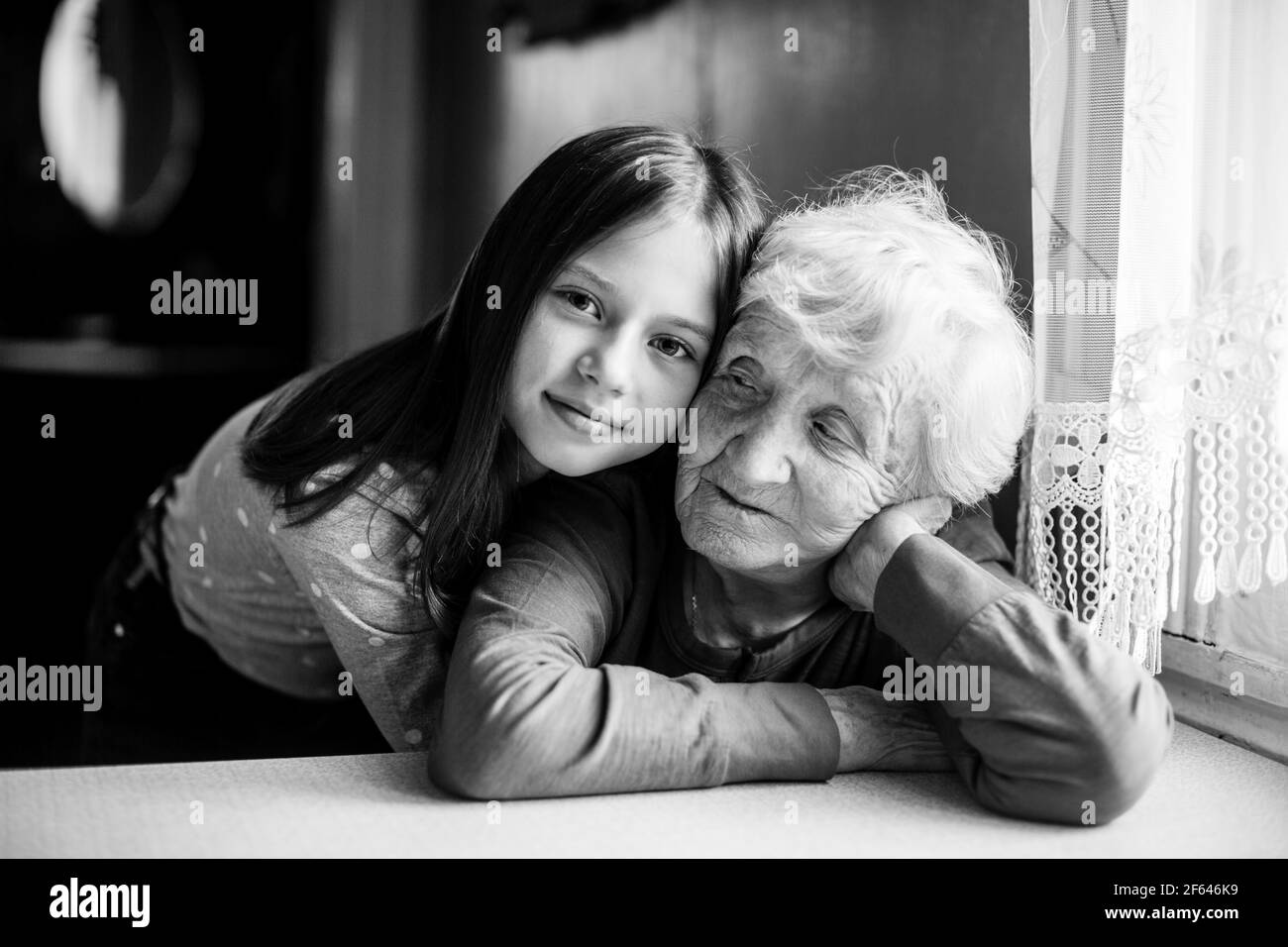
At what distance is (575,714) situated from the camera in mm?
1056

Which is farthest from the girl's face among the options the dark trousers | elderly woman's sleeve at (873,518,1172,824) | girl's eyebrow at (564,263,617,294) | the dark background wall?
the dark background wall

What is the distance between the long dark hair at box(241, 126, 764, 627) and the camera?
4.06 feet

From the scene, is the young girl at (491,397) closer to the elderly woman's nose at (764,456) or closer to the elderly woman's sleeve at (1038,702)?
the elderly woman's nose at (764,456)

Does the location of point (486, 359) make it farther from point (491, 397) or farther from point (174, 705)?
point (174, 705)

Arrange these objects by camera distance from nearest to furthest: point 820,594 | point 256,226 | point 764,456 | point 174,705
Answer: point 764,456 → point 820,594 → point 174,705 → point 256,226

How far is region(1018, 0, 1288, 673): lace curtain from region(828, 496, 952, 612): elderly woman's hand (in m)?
0.16

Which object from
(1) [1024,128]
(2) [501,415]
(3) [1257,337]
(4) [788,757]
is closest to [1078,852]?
(4) [788,757]

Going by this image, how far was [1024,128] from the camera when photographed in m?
1.82

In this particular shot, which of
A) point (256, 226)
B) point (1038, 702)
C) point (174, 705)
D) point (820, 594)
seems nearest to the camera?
point (1038, 702)

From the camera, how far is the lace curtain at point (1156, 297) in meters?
1.16

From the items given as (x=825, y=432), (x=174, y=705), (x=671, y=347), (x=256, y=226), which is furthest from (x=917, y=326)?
(x=256, y=226)

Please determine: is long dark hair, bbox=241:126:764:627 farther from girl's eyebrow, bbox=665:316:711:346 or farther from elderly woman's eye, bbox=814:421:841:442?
elderly woman's eye, bbox=814:421:841:442

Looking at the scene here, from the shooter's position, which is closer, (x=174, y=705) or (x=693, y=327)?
(x=693, y=327)

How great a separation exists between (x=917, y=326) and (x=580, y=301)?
0.36m
